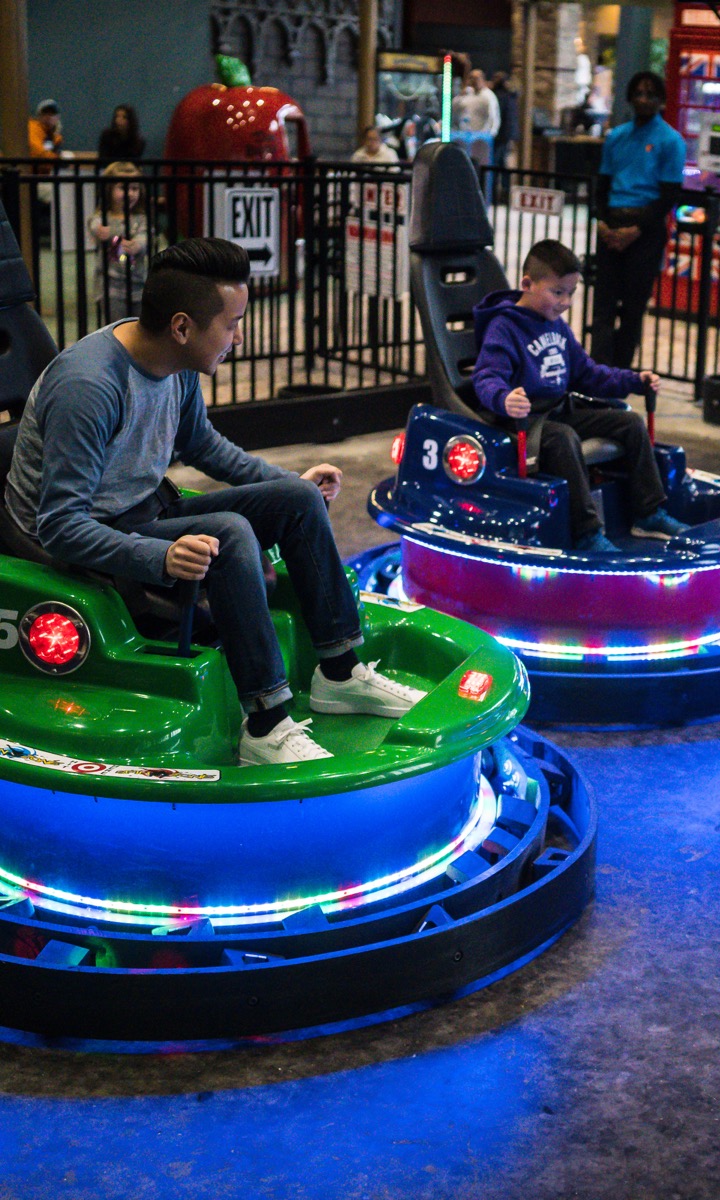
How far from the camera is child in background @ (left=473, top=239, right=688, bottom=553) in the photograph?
3994mm

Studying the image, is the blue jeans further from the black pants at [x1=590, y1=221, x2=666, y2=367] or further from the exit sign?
the black pants at [x1=590, y1=221, x2=666, y2=367]

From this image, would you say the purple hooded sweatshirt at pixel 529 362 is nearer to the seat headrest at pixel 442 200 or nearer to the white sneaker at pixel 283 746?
the seat headrest at pixel 442 200

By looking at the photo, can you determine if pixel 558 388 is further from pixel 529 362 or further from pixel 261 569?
pixel 261 569

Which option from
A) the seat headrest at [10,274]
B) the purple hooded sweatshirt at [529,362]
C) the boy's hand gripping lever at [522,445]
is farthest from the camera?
the purple hooded sweatshirt at [529,362]

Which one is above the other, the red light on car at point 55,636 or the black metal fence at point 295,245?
the black metal fence at point 295,245

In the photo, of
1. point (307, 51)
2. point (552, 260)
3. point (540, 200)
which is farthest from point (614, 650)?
point (307, 51)

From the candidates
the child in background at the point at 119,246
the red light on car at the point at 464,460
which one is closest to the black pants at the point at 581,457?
the red light on car at the point at 464,460

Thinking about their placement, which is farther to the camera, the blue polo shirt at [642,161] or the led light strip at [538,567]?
the blue polo shirt at [642,161]

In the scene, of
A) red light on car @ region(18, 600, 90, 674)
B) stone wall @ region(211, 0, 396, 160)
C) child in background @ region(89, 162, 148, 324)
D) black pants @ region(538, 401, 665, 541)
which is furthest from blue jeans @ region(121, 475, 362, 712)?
stone wall @ region(211, 0, 396, 160)

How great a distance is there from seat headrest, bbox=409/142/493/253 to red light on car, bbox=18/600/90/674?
2226 millimetres

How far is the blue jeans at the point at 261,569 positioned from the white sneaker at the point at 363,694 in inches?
2.6

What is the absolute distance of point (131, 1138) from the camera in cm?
216

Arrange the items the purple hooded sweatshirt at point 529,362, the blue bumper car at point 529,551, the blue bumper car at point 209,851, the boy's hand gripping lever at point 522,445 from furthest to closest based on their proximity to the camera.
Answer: the purple hooded sweatshirt at point 529,362 → the boy's hand gripping lever at point 522,445 → the blue bumper car at point 529,551 → the blue bumper car at point 209,851

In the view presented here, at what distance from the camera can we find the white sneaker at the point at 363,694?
2850 mm
